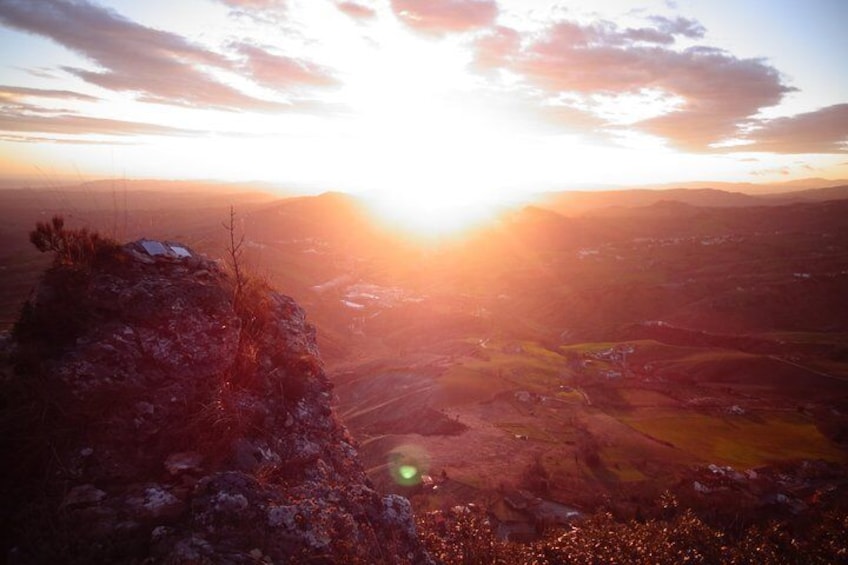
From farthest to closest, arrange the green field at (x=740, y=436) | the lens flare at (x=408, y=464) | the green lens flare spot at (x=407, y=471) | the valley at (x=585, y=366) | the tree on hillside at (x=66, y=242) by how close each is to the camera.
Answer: the green field at (x=740, y=436)
the green lens flare spot at (x=407, y=471)
the lens flare at (x=408, y=464)
the valley at (x=585, y=366)
the tree on hillside at (x=66, y=242)

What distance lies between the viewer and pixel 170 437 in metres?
6.89

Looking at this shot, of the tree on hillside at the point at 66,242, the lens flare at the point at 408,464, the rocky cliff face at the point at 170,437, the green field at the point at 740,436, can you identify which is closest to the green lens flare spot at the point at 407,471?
the lens flare at the point at 408,464

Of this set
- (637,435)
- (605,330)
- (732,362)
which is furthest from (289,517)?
(605,330)

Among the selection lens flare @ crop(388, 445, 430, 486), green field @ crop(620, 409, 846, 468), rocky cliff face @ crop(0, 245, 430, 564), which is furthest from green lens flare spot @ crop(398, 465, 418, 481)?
rocky cliff face @ crop(0, 245, 430, 564)

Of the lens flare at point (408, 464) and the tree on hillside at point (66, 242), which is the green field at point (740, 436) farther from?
the tree on hillside at point (66, 242)

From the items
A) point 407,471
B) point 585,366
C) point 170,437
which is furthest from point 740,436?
point 170,437

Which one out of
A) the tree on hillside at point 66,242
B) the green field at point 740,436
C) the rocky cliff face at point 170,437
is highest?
the tree on hillside at point 66,242

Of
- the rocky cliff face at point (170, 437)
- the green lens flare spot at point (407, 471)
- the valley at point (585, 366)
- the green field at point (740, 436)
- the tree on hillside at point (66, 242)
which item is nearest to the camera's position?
the rocky cliff face at point (170, 437)

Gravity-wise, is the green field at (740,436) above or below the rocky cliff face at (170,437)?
below

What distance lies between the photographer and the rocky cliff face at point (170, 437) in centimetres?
570

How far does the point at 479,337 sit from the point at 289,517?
250 feet

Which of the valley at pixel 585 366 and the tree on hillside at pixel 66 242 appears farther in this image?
the valley at pixel 585 366

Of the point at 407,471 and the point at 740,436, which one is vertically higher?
the point at 407,471

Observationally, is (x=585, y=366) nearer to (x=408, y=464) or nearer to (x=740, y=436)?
(x=740, y=436)
